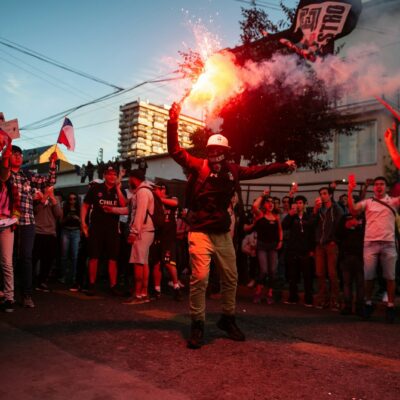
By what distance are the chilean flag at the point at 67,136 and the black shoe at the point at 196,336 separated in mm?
7555

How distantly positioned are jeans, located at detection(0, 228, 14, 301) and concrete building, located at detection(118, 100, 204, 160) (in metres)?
31.5

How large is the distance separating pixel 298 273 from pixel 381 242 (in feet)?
6.97

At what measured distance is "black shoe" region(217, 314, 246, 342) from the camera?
436 cm

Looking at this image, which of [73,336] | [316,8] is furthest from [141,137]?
[73,336]

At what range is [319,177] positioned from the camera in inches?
955

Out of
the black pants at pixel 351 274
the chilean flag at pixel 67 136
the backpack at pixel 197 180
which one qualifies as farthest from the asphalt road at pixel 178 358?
the chilean flag at pixel 67 136

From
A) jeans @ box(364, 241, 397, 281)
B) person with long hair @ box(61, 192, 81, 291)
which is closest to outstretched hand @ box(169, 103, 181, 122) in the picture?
jeans @ box(364, 241, 397, 281)

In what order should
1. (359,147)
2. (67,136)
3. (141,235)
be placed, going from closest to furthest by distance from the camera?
(141,235)
(67,136)
(359,147)

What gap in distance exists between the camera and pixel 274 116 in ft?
43.1

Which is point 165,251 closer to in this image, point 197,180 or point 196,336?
point 197,180

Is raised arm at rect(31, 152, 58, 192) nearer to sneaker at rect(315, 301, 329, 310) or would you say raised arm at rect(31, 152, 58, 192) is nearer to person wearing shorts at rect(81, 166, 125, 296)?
person wearing shorts at rect(81, 166, 125, 296)

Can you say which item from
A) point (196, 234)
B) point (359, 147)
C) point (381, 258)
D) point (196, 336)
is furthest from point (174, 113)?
point (359, 147)

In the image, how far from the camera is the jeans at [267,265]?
796cm

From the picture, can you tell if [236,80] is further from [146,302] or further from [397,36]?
[146,302]
